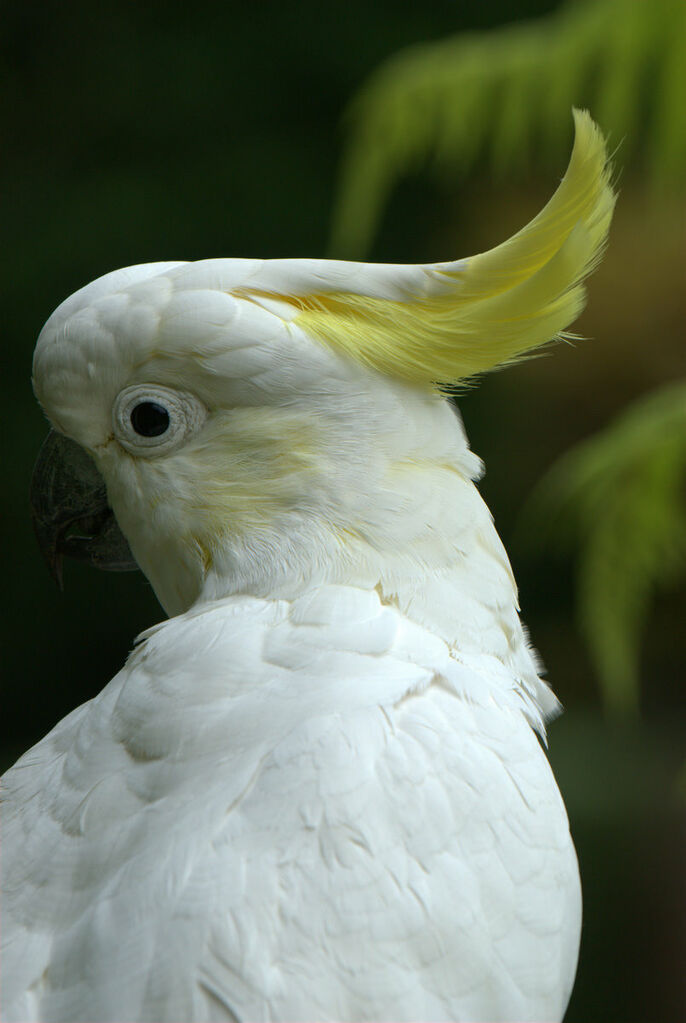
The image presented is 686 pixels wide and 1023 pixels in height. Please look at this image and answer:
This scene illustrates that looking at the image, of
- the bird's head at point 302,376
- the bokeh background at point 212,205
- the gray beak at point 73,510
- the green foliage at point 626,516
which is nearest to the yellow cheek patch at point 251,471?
the bird's head at point 302,376

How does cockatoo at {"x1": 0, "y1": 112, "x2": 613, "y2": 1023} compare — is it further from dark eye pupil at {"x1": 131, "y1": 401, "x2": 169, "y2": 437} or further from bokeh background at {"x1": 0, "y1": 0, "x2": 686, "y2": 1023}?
bokeh background at {"x1": 0, "y1": 0, "x2": 686, "y2": 1023}

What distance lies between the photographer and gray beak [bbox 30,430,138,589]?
3.28 feet

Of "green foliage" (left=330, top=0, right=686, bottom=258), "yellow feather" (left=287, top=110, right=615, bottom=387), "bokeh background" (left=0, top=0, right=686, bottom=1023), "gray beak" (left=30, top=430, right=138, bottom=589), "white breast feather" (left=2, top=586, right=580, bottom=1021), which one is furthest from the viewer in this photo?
"bokeh background" (left=0, top=0, right=686, bottom=1023)

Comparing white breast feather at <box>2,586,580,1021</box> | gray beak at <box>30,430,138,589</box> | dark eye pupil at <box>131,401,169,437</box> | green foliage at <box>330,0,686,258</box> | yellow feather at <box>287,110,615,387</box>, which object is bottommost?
white breast feather at <box>2,586,580,1021</box>

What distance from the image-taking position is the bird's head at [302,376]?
0.88 metres

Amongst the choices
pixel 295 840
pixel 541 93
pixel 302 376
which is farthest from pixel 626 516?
pixel 295 840

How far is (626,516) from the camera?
59.1 inches

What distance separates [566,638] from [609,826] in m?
0.80

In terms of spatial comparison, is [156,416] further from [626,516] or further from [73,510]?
[626,516]

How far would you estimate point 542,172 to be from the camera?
3016mm

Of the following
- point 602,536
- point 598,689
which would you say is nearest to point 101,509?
point 602,536

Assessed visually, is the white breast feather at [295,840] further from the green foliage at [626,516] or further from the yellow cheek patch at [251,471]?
the green foliage at [626,516]

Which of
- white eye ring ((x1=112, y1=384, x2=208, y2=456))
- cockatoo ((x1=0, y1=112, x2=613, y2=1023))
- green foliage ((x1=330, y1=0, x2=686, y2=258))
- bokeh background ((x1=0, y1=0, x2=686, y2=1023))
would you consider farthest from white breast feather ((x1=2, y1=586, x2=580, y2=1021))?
bokeh background ((x1=0, y1=0, x2=686, y2=1023))

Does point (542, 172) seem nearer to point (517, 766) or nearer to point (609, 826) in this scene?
point (609, 826)
